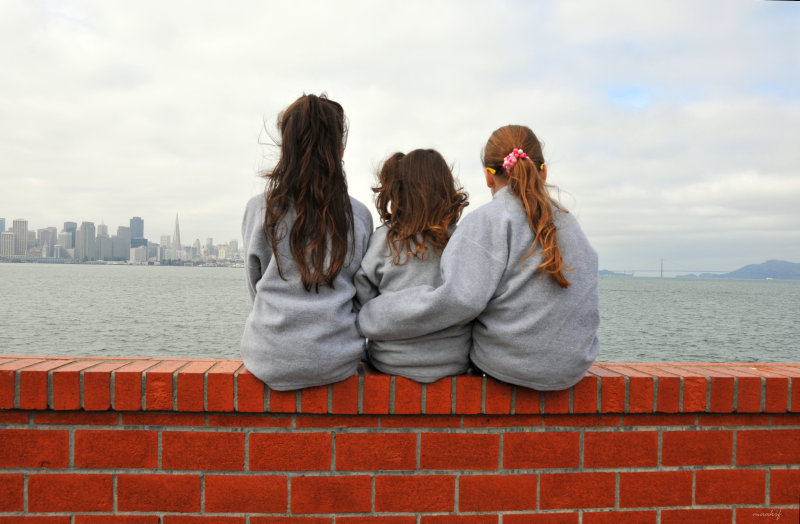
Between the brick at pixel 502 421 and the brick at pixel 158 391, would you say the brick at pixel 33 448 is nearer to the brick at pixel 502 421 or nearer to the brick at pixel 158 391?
the brick at pixel 158 391

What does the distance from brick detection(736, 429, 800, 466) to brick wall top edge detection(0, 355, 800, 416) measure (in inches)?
3.9

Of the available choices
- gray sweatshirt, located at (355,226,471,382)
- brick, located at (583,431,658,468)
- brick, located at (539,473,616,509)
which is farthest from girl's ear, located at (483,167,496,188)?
brick, located at (539,473,616,509)

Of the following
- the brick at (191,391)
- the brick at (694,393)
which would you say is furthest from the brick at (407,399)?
the brick at (694,393)

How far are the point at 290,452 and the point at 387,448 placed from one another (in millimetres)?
349

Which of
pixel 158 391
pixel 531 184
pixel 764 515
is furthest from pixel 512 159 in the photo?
pixel 764 515

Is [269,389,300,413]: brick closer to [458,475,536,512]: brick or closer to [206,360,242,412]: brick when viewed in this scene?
[206,360,242,412]: brick

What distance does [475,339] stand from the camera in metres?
2.08

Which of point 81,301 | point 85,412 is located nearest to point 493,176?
point 85,412

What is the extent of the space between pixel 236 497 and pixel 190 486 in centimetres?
17

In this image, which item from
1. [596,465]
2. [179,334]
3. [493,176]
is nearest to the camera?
[596,465]

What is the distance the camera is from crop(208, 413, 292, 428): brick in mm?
1977

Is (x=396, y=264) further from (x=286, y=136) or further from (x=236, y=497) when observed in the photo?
(x=236, y=497)

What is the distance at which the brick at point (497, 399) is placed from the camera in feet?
6.66

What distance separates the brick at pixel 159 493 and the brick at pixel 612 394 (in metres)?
1.51
